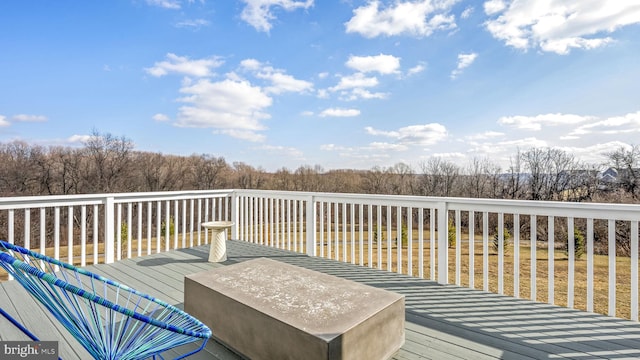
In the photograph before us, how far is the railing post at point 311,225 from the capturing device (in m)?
4.42

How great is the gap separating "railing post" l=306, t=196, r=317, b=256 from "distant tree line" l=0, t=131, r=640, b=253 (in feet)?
50.8

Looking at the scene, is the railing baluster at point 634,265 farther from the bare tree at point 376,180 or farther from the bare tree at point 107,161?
the bare tree at point 107,161

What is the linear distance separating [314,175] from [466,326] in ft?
65.8

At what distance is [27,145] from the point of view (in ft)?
68.1

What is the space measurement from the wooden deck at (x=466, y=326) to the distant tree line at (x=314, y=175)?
16.9m

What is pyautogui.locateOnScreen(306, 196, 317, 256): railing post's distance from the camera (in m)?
4.42

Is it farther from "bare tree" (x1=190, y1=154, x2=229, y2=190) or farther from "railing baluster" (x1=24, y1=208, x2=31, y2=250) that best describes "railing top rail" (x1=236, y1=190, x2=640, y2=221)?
"bare tree" (x1=190, y1=154, x2=229, y2=190)

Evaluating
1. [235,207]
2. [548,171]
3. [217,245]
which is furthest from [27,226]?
[548,171]

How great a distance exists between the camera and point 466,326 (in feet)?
7.60

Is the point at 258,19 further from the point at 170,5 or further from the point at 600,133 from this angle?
the point at 600,133

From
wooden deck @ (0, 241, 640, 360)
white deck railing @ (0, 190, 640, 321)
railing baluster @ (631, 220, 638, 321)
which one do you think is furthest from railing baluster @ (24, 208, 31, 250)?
railing baluster @ (631, 220, 638, 321)

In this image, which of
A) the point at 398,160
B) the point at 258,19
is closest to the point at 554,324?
the point at 258,19

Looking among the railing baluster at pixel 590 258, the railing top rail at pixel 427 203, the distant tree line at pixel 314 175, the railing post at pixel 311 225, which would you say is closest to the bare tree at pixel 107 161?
the distant tree line at pixel 314 175

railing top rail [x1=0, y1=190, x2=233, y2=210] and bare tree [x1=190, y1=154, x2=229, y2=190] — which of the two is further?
bare tree [x1=190, y1=154, x2=229, y2=190]
